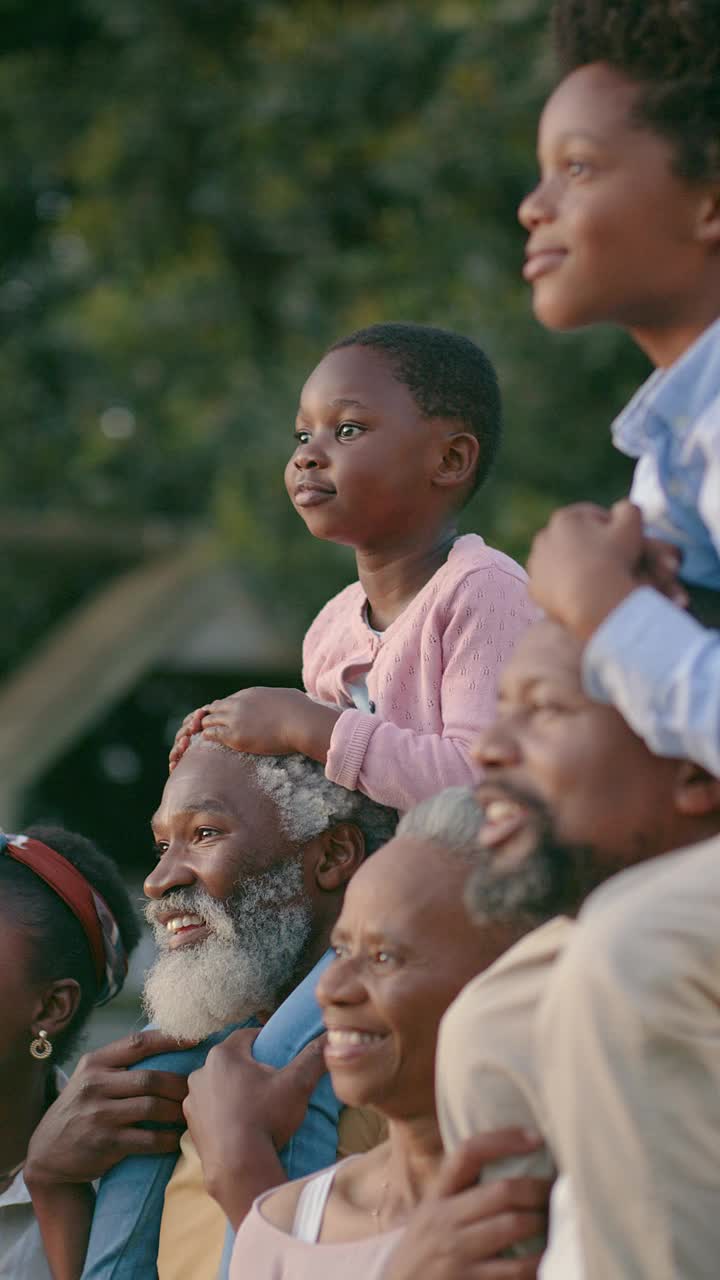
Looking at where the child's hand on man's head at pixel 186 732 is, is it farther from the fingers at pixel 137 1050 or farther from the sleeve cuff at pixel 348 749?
the fingers at pixel 137 1050

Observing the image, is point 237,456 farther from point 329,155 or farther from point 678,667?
point 678,667

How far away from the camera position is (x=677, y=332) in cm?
237

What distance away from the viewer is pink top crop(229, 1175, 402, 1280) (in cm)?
242

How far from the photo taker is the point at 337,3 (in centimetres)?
1062

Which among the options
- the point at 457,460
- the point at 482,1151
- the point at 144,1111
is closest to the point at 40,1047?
the point at 144,1111

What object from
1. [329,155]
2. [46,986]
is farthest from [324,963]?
[329,155]

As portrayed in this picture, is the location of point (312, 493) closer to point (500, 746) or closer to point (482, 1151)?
point (500, 746)

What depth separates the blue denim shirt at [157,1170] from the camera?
9.59 feet

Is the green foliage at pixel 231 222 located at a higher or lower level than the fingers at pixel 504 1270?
higher

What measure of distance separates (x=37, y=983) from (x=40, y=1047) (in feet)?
0.43

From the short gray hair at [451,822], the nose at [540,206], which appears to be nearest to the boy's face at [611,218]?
the nose at [540,206]

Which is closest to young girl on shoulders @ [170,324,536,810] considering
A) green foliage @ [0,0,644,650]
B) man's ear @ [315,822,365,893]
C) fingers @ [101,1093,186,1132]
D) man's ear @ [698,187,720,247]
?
man's ear @ [315,822,365,893]

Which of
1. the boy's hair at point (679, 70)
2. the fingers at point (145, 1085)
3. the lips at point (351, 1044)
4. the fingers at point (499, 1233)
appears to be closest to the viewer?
the fingers at point (499, 1233)

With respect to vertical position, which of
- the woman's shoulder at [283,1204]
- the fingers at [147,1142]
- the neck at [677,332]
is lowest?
the fingers at [147,1142]
